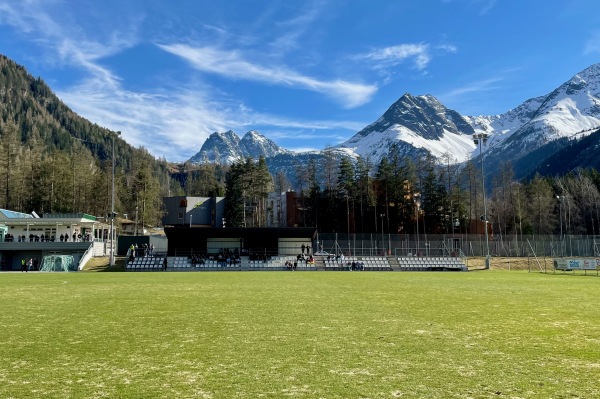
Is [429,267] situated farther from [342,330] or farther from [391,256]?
[342,330]

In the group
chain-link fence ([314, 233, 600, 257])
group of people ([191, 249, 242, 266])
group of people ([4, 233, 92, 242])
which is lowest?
group of people ([191, 249, 242, 266])

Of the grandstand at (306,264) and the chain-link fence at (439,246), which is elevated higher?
the chain-link fence at (439,246)

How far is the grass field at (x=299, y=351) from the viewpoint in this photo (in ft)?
20.9

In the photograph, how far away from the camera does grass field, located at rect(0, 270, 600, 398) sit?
6.36 meters

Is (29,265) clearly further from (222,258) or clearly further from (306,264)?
(306,264)

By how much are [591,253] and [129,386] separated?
2708 inches

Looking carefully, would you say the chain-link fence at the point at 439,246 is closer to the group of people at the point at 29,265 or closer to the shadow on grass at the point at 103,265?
the shadow on grass at the point at 103,265

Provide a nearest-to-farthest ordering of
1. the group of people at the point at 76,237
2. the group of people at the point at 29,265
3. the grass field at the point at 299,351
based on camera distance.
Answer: the grass field at the point at 299,351 → the group of people at the point at 29,265 → the group of people at the point at 76,237

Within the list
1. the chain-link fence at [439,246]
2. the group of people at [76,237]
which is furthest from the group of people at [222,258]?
the group of people at [76,237]

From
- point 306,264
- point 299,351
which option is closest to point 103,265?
point 306,264

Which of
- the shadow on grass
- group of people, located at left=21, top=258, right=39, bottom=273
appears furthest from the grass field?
group of people, located at left=21, top=258, right=39, bottom=273

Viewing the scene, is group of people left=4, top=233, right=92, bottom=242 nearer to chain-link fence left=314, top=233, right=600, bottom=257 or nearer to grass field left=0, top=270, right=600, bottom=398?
chain-link fence left=314, top=233, right=600, bottom=257

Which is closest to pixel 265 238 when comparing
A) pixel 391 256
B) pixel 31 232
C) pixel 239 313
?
pixel 391 256

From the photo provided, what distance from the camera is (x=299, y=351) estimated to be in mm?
8703
